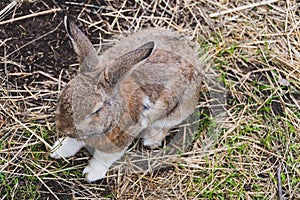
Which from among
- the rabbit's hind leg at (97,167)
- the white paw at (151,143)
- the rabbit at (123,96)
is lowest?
the white paw at (151,143)

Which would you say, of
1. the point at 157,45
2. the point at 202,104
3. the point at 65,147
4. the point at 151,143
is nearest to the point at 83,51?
the point at 157,45

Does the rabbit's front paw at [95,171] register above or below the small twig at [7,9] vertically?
below

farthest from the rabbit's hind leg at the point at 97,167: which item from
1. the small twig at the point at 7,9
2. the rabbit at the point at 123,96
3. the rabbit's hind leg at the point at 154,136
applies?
the small twig at the point at 7,9

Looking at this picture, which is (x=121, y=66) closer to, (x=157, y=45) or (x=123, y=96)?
(x=123, y=96)

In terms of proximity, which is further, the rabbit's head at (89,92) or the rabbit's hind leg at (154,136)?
the rabbit's hind leg at (154,136)

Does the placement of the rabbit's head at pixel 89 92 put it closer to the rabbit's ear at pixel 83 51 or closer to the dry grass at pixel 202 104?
the rabbit's ear at pixel 83 51

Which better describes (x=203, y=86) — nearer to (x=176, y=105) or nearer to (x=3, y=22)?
(x=176, y=105)

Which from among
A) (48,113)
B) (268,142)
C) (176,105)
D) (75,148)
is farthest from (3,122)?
(268,142)
